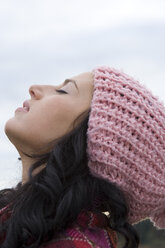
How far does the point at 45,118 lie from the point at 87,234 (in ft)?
2.11

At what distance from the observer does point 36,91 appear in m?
2.81

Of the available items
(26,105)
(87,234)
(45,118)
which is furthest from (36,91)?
(87,234)

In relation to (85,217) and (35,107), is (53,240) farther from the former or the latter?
(35,107)

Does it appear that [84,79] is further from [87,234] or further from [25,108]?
[87,234]

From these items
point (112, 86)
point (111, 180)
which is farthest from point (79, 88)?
point (111, 180)

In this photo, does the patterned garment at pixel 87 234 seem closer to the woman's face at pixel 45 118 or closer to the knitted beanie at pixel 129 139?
the knitted beanie at pixel 129 139

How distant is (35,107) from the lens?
2.68m

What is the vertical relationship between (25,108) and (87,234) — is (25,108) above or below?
above

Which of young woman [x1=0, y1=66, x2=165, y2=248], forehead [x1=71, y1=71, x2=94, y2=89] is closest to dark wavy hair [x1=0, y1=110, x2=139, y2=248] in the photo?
young woman [x1=0, y1=66, x2=165, y2=248]

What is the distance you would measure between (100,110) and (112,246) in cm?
74

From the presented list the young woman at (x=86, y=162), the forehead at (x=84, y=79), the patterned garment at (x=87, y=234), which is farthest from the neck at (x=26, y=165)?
the forehead at (x=84, y=79)

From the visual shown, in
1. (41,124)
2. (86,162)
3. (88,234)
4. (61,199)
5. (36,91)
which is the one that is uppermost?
(36,91)

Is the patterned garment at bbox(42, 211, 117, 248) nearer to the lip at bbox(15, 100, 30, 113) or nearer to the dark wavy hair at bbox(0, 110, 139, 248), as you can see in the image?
the dark wavy hair at bbox(0, 110, 139, 248)

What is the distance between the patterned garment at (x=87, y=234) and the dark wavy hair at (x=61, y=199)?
0.12 feet
